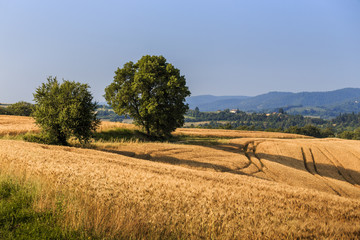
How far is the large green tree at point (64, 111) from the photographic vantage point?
903 inches

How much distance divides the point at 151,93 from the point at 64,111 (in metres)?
17.0

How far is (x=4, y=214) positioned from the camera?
5.56 meters

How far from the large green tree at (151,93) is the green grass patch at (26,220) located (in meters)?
28.1

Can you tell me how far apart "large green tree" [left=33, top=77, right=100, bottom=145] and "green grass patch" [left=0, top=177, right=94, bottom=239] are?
55.6 feet

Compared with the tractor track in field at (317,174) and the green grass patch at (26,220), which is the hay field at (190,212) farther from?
the tractor track in field at (317,174)

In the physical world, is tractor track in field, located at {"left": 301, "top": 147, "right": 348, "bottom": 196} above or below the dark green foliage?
below

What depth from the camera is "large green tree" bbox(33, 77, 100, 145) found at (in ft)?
75.3

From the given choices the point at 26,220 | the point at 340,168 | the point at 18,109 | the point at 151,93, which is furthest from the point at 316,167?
the point at 18,109

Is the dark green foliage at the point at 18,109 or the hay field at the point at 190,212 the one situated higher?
the dark green foliage at the point at 18,109

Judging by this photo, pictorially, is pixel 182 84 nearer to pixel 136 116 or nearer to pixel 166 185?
pixel 136 116

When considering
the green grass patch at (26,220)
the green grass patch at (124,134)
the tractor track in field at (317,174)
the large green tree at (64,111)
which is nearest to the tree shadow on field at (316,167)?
the tractor track in field at (317,174)

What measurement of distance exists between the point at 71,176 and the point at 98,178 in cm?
85

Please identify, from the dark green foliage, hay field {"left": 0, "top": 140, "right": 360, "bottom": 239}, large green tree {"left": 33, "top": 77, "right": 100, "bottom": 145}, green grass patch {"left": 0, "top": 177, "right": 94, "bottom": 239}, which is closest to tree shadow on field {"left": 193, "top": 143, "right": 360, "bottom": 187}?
large green tree {"left": 33, "top": 77, "right": 100, "bottom": 145}

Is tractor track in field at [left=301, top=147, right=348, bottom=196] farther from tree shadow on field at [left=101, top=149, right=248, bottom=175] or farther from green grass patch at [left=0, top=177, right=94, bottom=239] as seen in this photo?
green grass patch at [left=0, top=177, right=94, bottom=239]
